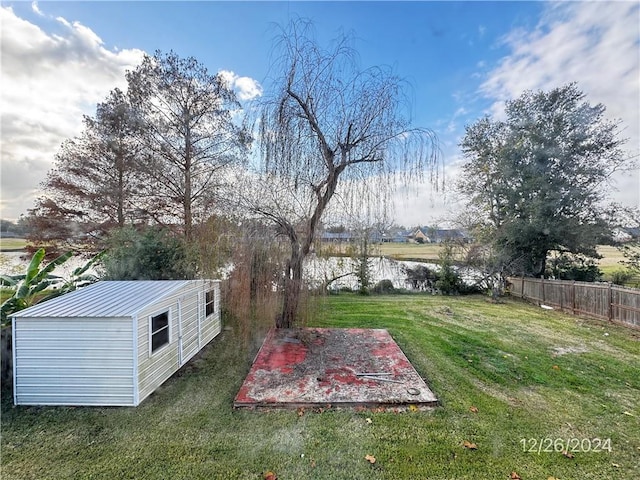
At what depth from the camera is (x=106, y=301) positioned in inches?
171

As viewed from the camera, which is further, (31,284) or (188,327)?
(31,284)

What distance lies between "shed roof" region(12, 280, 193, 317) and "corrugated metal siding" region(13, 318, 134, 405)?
0.09m

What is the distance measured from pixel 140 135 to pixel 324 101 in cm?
853

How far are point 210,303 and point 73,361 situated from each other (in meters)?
2.79

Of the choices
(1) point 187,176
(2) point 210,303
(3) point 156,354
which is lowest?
(3) point 156,354

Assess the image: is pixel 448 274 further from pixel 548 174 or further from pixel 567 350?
pixel 567 350

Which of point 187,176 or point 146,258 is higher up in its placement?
point 187,176

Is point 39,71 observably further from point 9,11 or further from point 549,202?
point 549,202

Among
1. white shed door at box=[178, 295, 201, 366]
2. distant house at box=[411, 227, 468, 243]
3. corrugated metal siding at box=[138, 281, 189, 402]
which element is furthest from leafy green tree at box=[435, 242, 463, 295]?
corrugated metal siding at box=[138, 281, 189, 402]

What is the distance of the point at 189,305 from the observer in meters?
5.41

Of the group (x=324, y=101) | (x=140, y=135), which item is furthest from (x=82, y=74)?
(x=324, y=101)

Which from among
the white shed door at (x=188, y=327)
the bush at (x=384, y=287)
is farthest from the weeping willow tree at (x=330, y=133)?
the bush at (x=384, y=287)
